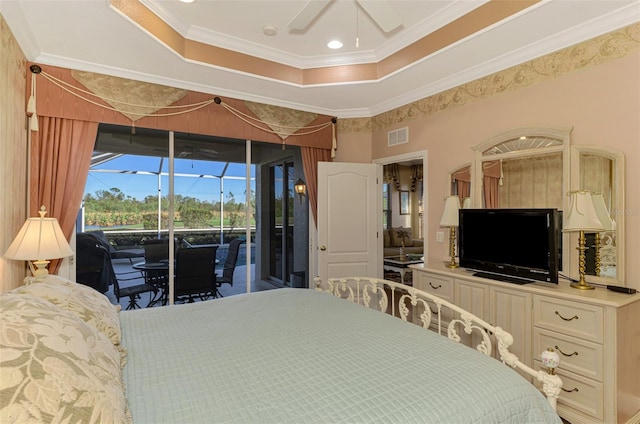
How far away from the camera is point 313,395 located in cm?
116

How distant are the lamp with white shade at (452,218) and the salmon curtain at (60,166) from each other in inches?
133

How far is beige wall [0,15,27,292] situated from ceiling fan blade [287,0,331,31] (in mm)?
1899

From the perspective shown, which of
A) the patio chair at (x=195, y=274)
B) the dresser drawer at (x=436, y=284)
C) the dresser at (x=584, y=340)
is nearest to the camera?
the dresser at (x=584, y=340)

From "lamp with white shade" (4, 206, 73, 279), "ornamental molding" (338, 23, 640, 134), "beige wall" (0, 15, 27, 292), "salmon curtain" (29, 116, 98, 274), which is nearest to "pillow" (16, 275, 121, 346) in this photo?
"lamp with white shade" (4, 206, 73, 279)

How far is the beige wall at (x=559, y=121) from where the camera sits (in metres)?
2.28

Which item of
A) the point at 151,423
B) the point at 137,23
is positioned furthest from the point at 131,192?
the point at 151,423

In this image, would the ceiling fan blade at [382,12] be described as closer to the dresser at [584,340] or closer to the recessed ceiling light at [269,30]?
the recessed ceiling light at [269,30]

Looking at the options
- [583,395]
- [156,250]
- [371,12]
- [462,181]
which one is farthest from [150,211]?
[583,395]

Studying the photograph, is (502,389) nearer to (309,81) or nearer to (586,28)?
(586,28)

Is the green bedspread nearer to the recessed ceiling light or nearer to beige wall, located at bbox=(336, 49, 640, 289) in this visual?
beige wall, located at bbox=(336, 49, 640, 289)

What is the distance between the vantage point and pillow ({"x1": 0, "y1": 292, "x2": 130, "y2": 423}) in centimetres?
78

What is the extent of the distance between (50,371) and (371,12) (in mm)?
2059

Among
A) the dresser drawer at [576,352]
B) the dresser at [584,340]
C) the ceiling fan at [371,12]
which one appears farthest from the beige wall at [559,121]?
the ceiling fan at [371,12]

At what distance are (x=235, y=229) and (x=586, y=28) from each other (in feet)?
12.1
